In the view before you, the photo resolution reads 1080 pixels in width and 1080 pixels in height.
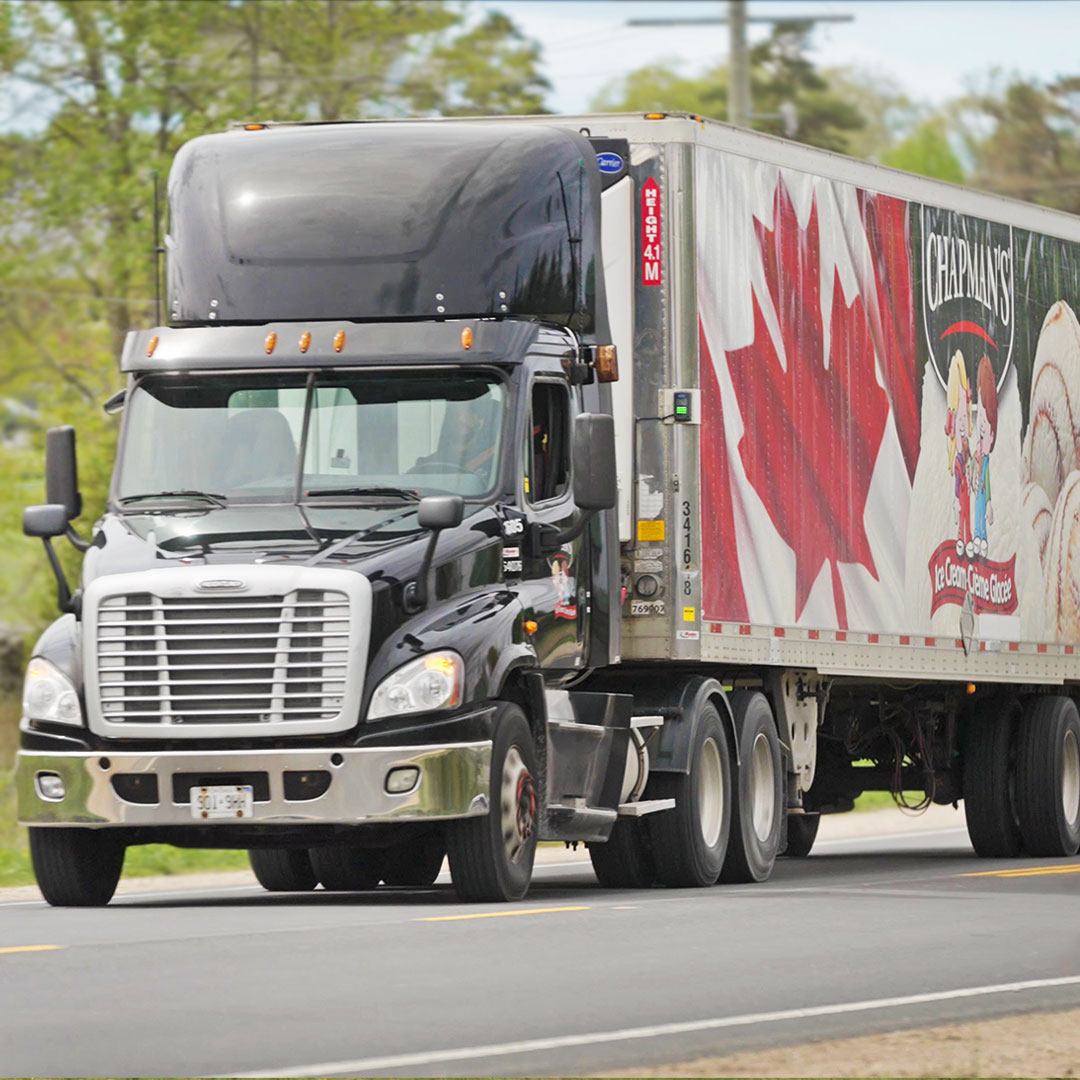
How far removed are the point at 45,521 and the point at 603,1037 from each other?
6.58 m

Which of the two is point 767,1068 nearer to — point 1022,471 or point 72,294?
point 1022,471

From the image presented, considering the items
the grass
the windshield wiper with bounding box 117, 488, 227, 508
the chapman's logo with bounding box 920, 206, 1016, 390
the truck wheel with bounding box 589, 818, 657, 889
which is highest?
the chapman's logo with bounding box 920, 206, 1016, 390

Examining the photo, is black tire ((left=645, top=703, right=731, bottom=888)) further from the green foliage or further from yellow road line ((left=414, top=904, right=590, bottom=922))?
the green foliage

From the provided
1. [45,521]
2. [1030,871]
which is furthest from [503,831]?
[1030,871]

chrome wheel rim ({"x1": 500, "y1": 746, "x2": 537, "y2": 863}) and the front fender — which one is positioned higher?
the front fender

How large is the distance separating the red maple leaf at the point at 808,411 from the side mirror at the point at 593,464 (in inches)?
101

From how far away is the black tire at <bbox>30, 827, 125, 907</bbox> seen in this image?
51.2 ft

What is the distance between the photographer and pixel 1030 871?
797 inches

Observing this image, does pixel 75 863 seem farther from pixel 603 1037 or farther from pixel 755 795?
pixel 603 1037

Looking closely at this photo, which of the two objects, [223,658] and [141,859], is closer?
[223,658]

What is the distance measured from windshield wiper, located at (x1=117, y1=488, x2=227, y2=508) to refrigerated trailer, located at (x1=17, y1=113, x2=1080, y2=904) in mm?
32

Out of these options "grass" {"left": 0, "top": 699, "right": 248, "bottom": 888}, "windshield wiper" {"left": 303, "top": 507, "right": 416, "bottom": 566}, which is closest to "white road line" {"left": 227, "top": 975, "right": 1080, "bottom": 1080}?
"windshield wiper" {"left": 303, "top": 507, "right": 416, "bottom": 566}

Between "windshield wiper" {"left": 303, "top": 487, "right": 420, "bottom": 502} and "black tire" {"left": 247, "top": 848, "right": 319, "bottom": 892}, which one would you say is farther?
"black tire" {"left": 247, "top": 848, "right": 319, "bottom": 892}

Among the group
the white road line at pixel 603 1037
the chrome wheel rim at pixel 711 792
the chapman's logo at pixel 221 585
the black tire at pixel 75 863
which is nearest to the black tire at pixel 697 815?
the chrome wheel rim at pixel 711 792
